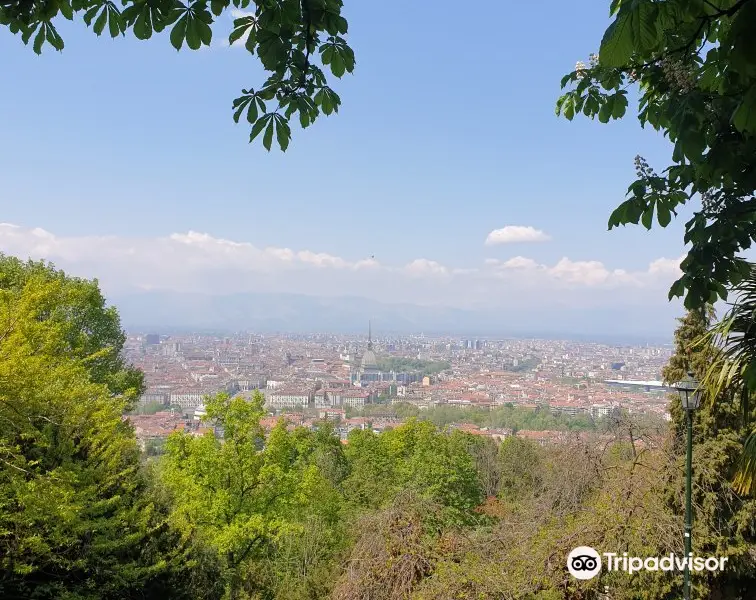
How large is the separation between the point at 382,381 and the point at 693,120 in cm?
10836

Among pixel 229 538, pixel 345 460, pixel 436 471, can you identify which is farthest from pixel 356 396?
pixel 229 538

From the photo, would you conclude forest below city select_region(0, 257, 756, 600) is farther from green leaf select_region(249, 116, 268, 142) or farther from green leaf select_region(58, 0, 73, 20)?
green leaf select_region(58, 0, 73, 20)

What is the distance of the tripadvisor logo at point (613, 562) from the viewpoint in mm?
6086

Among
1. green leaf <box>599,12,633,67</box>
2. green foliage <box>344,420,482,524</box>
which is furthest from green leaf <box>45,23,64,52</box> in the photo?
green foliage <box>344,420,482,524</box>

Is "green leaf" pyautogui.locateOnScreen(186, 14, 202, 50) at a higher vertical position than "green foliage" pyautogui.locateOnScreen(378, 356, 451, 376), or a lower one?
higher

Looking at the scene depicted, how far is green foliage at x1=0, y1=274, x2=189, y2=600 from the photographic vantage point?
5.91m

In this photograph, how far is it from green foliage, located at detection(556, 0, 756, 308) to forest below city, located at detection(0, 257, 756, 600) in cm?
252

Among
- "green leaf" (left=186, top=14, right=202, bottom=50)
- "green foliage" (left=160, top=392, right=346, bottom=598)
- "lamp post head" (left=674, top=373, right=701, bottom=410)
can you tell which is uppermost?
"green leaf" (left=186, top=14, right=202, bottom=50)

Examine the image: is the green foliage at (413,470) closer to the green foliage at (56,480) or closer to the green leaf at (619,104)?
the green foliage at (56,480)

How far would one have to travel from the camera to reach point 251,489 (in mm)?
12234

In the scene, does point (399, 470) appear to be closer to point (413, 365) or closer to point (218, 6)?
point (218, 6)

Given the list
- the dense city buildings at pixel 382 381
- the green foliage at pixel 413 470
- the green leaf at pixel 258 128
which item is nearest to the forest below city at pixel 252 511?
the green foliage at pixel 413 470

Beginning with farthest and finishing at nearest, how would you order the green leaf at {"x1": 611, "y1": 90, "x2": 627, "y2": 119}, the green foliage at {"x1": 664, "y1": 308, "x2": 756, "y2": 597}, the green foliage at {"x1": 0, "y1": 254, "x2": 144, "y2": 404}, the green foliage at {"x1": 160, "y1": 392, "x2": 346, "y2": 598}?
the green foliage at {"x1": 0, "y1": 254, "x2": 144, "y2": 404}
the green foliage at {"x1": 160, "y1": 392, "x2": 346, "y2": 598}
the green foliage at {"x1": 664, "y1": 308, "x2": 756, "y2": 597}
the green leaf at {"x1": 611, "y1": 90, "x2": 627, "y2": 119}

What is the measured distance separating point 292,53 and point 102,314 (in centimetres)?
1657
